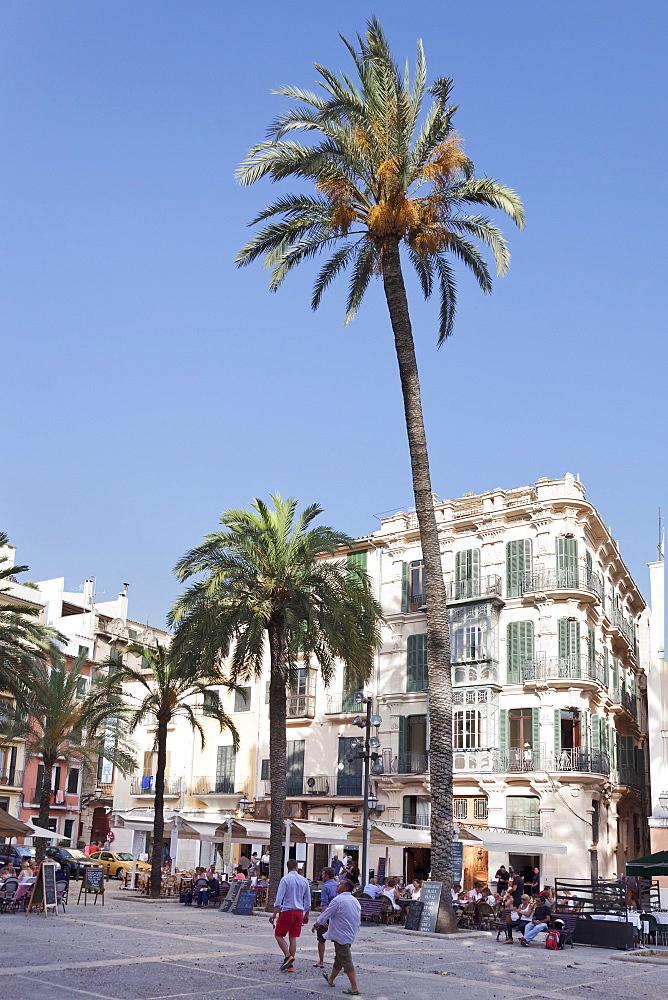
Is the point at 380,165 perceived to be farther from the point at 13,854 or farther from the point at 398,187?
the point at 13,854

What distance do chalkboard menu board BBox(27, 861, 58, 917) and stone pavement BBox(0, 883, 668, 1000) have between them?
0.39 m

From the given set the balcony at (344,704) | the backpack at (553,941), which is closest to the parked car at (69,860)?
the balcony at (344,704)

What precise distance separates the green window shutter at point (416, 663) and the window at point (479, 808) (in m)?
5.24

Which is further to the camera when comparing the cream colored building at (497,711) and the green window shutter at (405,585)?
the green window shutter at (405,585)

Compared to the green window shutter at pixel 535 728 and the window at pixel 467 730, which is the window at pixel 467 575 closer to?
the window at pixel 467 730

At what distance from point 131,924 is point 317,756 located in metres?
24.1

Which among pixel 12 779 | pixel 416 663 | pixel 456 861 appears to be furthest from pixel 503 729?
pixel 12 779

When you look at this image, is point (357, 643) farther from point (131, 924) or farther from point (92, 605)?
point (92, 605)

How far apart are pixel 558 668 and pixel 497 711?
118 inches

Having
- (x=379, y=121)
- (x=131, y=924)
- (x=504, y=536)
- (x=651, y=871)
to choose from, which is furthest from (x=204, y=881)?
(x=379, y=121)

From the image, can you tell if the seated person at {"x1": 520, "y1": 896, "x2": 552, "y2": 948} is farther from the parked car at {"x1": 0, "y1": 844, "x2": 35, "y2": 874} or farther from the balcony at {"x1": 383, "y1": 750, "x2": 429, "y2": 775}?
the parked car at {"x1": 0, "y1": 844, "x2": 35, "y2": 874}

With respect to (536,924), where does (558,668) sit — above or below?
above

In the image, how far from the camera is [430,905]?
22.4 metres

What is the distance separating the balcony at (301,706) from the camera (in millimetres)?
45938
